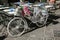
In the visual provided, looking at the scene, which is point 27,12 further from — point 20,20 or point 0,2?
point 0,2

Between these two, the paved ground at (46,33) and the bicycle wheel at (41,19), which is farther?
the bicycle wheel at (41,19)

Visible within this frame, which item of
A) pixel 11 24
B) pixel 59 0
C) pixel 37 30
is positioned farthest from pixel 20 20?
pixel 59 0

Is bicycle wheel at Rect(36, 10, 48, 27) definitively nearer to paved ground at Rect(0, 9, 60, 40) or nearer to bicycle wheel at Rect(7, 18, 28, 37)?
paved ground at Rect(0, 9, 60, 40)

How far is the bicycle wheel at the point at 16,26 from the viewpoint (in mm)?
7727

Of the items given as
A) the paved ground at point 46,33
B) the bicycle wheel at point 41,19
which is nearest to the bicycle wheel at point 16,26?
the paved ground at point 46,33

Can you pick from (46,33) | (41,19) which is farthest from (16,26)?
(41,19)

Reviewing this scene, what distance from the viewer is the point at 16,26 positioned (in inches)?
313

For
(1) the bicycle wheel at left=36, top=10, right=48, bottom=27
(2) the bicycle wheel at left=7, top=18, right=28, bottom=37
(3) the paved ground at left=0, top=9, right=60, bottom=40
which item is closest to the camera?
(3) the paved ground at left=0, top=9, right=60, bottom=40

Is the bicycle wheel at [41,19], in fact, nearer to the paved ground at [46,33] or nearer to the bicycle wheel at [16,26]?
the paved ground at [46,33]

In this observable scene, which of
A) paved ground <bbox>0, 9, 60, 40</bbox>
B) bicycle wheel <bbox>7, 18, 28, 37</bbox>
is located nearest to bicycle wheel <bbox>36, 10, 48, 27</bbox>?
paved ground <bbox>0, 9, 60, 40</bbox>

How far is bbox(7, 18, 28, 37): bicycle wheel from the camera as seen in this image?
7727 mm

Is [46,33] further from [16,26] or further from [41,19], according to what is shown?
[16,26]

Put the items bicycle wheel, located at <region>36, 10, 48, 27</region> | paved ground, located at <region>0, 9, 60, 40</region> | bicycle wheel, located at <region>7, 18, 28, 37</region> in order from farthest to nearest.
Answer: bicycle wheel, located at <region>36, 10, 48, 27</region> < bicycle wheel, located at <region>7, 18, 28, 37</region> < paved ground, located at <region>0, 9, 60, 40</region>

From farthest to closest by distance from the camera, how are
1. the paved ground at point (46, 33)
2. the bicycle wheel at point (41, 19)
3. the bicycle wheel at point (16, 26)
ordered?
the bicycle wheel at point (41, 19), the bicycle wheel at point (16, 26), the paved ground at point (46, 33)
